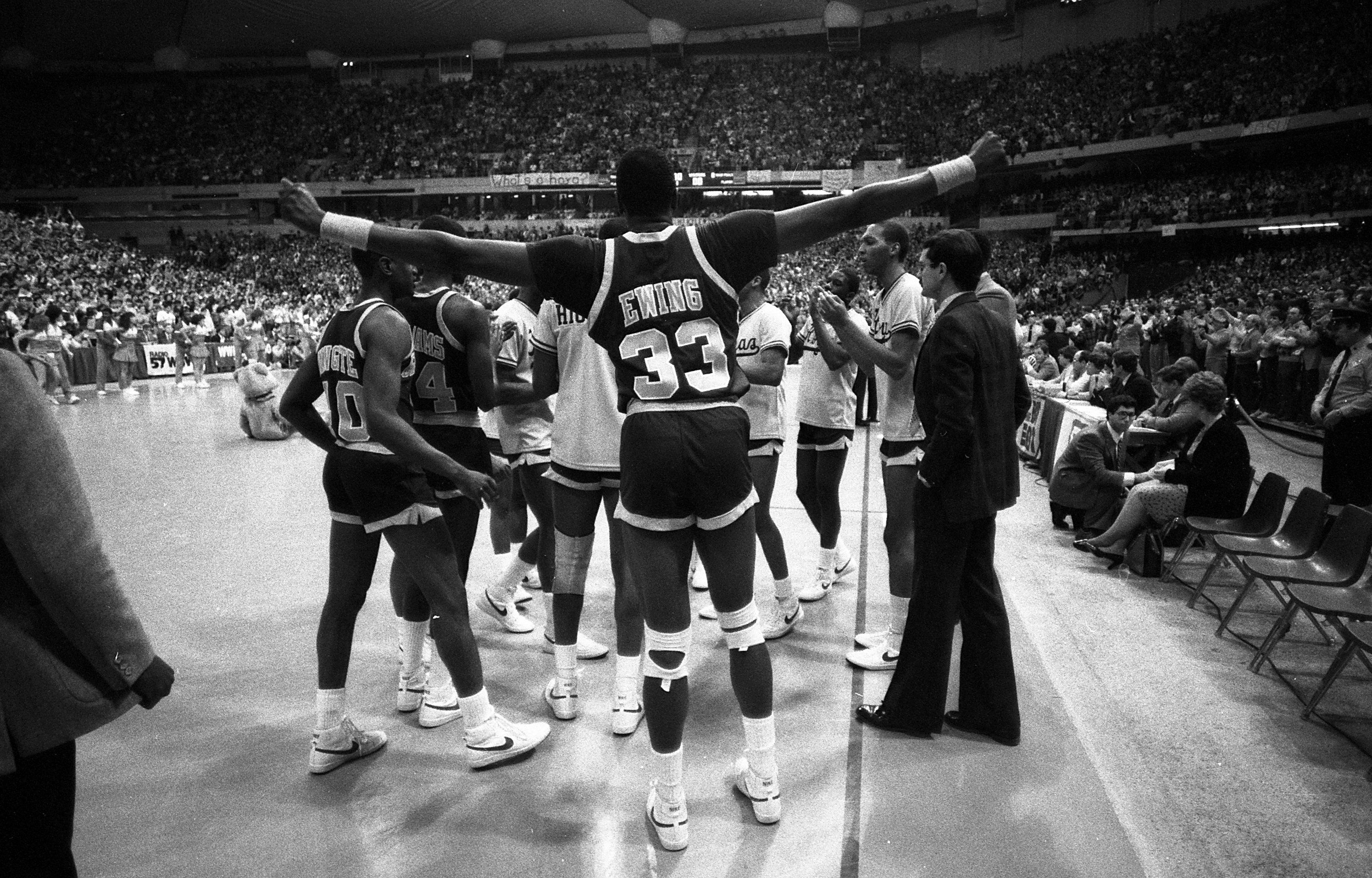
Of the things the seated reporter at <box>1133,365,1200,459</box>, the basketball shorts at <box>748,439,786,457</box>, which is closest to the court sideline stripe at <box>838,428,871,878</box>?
the basketball shorts at <box>748,439,786,457</box>

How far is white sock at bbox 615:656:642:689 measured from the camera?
3627 mm

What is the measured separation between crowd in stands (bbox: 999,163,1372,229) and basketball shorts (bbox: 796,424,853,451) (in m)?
25.2

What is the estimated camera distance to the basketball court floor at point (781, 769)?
2727mm

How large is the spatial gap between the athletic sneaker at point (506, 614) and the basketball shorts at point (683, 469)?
7.53 ft

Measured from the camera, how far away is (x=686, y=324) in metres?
2.58

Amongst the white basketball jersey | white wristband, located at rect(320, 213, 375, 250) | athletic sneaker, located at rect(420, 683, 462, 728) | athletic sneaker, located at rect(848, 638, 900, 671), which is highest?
white wristband, located at rect(320, 213, 375, 250)

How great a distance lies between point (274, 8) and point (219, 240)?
11.2 metres

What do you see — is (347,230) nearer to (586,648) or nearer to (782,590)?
(586,648)

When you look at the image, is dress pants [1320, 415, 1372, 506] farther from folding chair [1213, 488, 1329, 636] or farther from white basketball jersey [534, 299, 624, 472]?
white basketball jersey [534, 299, 624, 472]

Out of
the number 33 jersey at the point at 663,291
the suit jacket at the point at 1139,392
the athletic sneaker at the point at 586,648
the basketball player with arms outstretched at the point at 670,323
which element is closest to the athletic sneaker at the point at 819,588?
the athletic sneaker at the point at 586,648

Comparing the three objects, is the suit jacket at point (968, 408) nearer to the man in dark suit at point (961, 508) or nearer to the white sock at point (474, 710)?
the man in dark suit at point (961, 508)

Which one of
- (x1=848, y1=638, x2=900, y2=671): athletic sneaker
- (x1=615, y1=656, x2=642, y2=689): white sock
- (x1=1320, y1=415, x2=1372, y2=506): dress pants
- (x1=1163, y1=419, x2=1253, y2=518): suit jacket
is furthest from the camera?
(x1=1320, y1=415, x2=1372, y2=506): dress pants

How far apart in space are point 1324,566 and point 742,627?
3525 millimetres

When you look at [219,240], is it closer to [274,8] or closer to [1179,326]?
[274,8]
